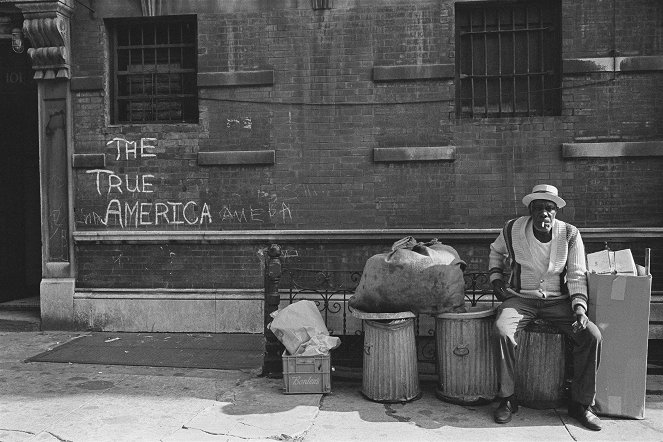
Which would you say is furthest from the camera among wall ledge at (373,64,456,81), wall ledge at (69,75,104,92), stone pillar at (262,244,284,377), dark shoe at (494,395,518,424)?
wall ledge at (69,75,104,92)

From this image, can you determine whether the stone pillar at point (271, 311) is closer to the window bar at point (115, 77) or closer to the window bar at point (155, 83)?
the window bar at point (155, 83)

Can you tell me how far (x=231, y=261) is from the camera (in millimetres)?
8375

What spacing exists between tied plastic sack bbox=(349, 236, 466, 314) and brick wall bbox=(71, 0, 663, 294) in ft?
8.39

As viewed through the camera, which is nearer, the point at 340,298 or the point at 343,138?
the point at 340,298

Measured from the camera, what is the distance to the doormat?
6.97m

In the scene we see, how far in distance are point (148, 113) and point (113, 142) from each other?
24.9 inches

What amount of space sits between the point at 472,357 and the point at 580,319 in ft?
3.17

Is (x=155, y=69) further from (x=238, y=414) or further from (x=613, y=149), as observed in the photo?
(x=613, y=149)

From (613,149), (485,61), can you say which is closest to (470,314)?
(613,149)

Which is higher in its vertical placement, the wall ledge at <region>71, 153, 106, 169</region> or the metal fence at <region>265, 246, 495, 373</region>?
the wall ledge at <region>71, 153, 106, 169</region>

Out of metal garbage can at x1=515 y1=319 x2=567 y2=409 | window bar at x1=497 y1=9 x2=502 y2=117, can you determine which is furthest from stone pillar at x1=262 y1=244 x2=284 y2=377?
window bar at x1=497 y1=9 x2=502 y2=117

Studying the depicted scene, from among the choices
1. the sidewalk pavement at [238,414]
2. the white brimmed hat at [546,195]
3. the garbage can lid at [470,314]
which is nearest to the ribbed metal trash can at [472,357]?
the garbage can lid at [470,314]

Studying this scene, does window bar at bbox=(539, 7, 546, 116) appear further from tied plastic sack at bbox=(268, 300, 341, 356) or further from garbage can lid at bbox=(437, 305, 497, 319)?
tied plastic sack at bbox=(268, 300, 341, 356)

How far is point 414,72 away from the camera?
803 centimetres
